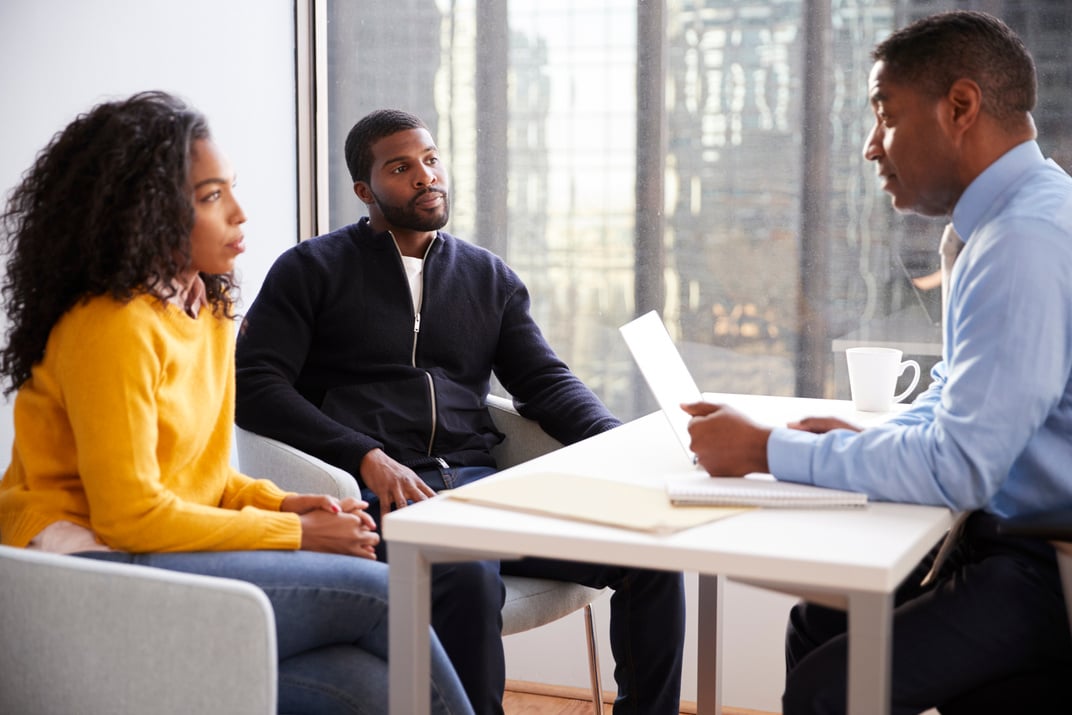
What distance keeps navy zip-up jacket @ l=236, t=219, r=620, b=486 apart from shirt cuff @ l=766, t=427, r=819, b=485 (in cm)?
86

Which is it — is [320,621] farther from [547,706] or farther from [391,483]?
[547,706]

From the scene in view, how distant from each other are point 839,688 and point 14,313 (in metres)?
1.14

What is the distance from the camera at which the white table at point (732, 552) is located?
113cm

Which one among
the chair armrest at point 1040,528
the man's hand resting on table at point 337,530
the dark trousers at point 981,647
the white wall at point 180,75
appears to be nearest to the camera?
the chair armrest at point 1040,528

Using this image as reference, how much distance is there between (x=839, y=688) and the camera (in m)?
1.41

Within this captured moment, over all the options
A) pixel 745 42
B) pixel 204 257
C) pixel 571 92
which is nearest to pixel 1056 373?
pixel 204 257

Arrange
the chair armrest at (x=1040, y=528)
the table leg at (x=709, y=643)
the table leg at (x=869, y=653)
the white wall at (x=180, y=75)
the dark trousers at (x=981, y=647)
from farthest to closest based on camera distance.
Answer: the white wall at (x=180, y=75) → the table leg at (x=709, y=643) → the dark trousers at (x=981, y=647) → the chair armrest at (x=1040, y=528) → the table leg at (x=869, y=653)

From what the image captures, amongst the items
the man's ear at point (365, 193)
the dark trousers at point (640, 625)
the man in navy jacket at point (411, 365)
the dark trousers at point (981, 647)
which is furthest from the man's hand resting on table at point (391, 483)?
the dark trousers at point (981, 647)

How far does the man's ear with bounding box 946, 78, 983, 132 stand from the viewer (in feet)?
4.90

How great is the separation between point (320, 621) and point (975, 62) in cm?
108

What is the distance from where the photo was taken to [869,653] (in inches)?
44.6

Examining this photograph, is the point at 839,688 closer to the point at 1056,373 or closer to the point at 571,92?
the point at 1056,373

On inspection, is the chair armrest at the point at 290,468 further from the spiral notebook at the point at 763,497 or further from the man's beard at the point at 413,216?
the spiral notebook at the point at 763,497

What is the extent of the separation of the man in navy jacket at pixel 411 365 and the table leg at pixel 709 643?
60mm
